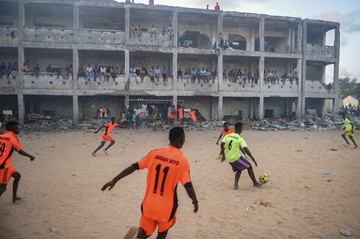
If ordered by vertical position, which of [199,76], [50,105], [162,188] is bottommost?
[162,188]

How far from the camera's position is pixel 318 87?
2695 centimetres

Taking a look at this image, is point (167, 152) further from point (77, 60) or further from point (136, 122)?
point (77, 60)

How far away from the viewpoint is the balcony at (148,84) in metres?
22.4

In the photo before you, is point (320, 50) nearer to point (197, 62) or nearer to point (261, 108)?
point (261, 108)

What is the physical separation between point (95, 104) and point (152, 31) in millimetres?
7191

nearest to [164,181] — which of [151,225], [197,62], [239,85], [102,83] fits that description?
[151,225]

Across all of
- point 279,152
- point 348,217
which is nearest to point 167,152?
point 348,217

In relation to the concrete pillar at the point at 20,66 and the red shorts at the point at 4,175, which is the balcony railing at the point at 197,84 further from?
the red shorts at the point at 4,175

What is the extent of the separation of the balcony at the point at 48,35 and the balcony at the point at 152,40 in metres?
4.49

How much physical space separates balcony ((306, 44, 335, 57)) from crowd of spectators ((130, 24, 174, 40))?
12.3 m

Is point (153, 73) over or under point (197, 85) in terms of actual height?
over

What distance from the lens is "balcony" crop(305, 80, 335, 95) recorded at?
2650 centimetres

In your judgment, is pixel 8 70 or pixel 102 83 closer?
pixel 8 70

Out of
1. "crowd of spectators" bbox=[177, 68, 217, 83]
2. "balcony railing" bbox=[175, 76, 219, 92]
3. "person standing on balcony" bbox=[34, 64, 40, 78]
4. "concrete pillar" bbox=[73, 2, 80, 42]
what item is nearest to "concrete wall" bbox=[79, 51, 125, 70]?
"concrete pillar" bbox=[73, 2, 80, 42]
